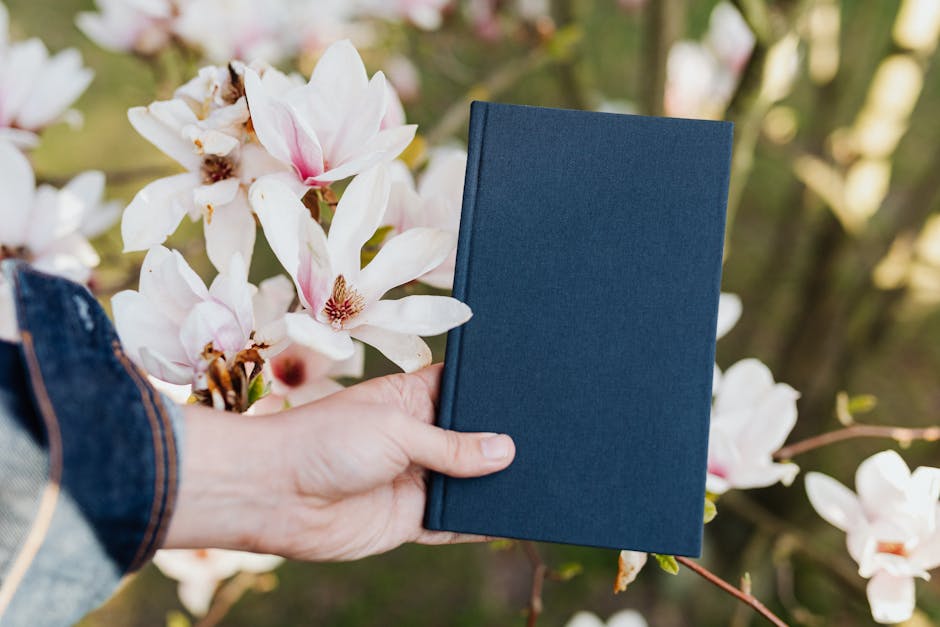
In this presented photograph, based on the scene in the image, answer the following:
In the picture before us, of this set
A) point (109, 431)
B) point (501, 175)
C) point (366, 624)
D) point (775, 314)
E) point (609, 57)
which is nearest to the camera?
point (109, 431)

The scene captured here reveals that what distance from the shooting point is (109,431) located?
590mm

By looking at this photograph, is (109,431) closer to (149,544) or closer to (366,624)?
(149,544)

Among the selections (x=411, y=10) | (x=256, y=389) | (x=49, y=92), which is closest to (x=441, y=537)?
(x=256, y=389)

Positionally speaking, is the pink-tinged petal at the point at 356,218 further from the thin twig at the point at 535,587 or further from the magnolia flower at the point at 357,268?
the thin twig at the point at 535,587

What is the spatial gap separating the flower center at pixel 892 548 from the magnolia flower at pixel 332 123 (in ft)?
1.80

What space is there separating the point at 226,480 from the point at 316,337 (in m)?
0.16

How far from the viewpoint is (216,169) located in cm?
68

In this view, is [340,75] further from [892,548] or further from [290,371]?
[892,548]

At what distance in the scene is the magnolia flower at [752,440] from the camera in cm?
72

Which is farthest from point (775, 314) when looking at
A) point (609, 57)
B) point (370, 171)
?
point (370, 171)

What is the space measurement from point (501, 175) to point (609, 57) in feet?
6.67

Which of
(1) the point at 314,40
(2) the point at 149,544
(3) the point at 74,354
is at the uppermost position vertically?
(1) the point at 314,40

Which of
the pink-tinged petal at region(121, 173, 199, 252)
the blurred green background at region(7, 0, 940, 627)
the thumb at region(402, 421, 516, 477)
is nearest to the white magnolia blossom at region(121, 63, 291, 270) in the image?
the pink-tinged petal at region(121, 173, 199, 252)

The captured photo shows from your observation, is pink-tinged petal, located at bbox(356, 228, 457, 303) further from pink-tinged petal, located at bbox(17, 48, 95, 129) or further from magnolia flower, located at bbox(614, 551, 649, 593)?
pink-tinged petal, located at bbox(17, 48, 95, 129)
